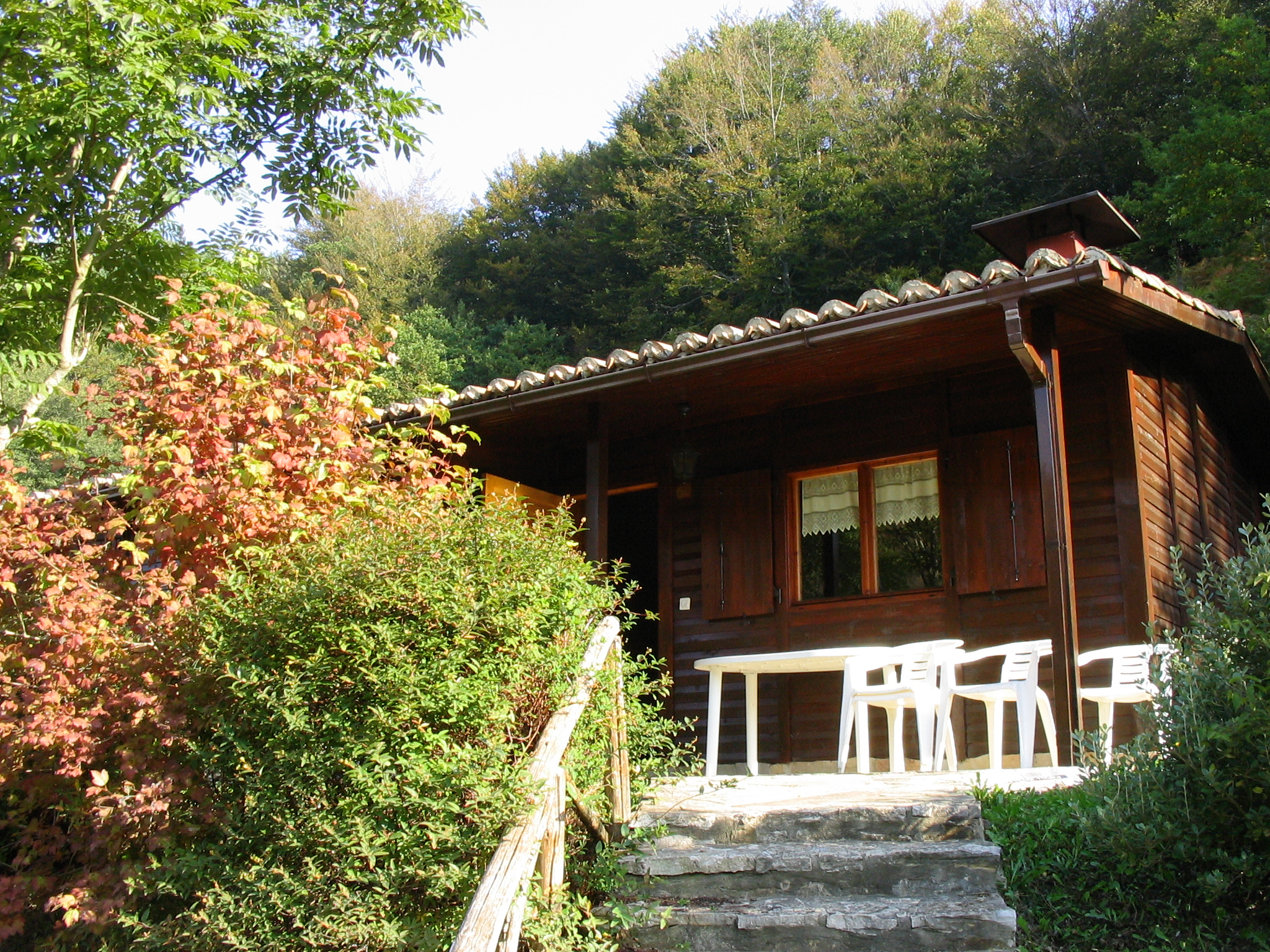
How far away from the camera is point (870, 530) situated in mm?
7922

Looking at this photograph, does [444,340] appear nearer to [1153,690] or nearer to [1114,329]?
[1114,329]

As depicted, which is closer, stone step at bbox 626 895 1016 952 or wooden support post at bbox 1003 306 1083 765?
stone step at bbox 626 895 1016 952

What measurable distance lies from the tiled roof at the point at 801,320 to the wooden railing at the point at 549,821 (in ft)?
7.98

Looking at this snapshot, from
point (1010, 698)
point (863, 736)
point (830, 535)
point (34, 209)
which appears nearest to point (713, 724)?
point (863, 736)

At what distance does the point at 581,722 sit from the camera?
13.4ft

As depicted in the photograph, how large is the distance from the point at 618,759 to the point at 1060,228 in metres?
5.75

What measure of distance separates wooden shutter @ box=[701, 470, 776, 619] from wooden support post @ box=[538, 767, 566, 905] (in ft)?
14.7

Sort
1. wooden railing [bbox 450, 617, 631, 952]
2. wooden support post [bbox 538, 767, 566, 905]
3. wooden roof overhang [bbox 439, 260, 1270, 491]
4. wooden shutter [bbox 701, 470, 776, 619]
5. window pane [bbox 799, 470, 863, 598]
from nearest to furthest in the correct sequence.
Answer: wooden railing [bbox 450, 617, 631, 952], wooden support post [bbox 538, 767, 566, 905], wooden roof overhang [bbox 439, 260, 1270, 491], window pane [bbox 799, 470, 863, 598], wooden shutter [bbox 701, 470, 776, 619]

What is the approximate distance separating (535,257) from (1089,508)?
20.6m

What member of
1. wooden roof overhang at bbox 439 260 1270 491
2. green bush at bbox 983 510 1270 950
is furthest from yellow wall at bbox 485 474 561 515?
green bush at bbox 983 510 1270 950

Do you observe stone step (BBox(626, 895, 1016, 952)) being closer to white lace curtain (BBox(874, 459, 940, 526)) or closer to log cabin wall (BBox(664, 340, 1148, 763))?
log cabin wall (BBox(664, 340, 1148, 763))

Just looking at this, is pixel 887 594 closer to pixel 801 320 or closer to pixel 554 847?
pixel 801 320

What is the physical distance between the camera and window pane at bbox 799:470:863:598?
8.05 meters

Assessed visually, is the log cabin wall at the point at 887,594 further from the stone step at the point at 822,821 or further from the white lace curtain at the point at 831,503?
the stone step at the point at 822,821
